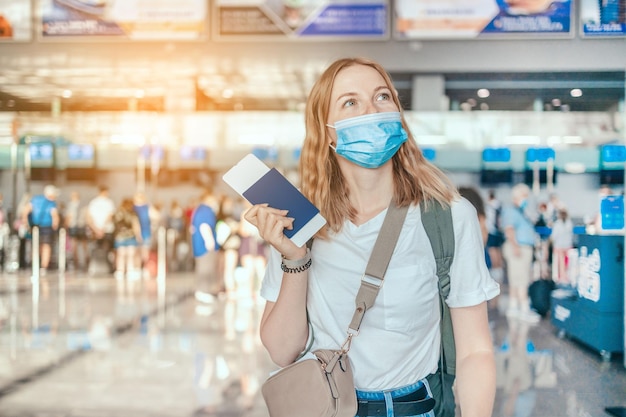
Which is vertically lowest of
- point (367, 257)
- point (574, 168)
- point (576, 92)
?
point (367, 257)

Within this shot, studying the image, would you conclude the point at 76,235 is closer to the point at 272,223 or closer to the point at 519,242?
the point at 519,242

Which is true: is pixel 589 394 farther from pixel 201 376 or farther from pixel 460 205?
pixel 460 205

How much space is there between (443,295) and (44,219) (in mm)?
15245

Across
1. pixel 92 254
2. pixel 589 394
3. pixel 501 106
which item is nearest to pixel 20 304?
pixel 92 254

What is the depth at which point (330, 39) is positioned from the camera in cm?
1229

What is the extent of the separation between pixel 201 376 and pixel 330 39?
788 cm

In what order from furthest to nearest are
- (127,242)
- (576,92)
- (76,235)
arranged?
(76,235), (576,92), (127,242)

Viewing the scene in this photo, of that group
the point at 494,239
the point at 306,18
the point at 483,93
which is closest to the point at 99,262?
the point at 306,18

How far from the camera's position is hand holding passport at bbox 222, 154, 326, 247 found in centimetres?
157

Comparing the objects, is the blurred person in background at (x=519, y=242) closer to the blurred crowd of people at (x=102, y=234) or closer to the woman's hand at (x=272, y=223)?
the blurred crowd of people at (x=102, y=234)

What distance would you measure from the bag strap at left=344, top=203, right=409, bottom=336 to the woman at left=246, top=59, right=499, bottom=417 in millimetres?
33

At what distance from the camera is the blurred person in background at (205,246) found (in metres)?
10.3

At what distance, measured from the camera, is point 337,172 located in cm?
189

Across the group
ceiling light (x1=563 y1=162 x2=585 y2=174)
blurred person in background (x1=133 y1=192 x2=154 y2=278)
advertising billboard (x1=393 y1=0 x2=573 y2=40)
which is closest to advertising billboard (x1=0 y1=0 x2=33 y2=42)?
blurred person in background (x1=133 y1=192 x2=154 y2=278)
